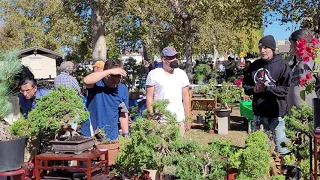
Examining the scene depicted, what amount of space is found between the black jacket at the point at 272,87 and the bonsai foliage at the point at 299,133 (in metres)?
0.77

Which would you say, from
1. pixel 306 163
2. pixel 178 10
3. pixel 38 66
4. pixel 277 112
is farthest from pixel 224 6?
pixel 306 163

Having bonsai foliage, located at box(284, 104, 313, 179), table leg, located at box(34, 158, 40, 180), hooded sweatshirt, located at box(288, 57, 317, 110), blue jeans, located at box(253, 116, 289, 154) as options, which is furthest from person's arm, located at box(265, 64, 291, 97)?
table leg, located at box(34, 158, 40, 180)

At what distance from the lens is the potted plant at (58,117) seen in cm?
260

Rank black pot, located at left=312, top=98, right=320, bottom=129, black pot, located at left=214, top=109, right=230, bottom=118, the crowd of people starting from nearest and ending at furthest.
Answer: black pot, located at left=312, top=98, right=320, bottom=129
the crowd of people
black pot, located at left=214, top=109, right=230, bottom=118

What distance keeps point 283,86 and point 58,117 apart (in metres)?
2.20

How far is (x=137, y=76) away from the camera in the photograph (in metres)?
14.8

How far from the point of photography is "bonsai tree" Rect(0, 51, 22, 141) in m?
2.58

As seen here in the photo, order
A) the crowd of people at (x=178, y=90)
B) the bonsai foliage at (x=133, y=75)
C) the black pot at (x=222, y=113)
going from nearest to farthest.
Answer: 1. the crowd of people at (x=178, y=90)
2. the black pot at (x=222, y=113)
3. the bonsai foliage at (x=133, y=75)

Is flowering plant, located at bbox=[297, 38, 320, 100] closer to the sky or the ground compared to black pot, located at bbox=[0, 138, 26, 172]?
closer to the sky

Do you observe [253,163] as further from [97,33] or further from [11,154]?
[97,33]

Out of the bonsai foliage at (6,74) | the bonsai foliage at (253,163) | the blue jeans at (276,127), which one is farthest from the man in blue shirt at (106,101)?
the bonsai foliage at (253,163)

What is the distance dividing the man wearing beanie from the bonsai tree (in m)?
2.13

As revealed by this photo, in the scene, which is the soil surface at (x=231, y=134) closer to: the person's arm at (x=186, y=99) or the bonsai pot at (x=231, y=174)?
the person's arm at (x=186, y=99)

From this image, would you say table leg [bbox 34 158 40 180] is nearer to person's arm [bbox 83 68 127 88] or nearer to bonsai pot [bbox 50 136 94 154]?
bonsai pot [bbox 50 136 94 154]
